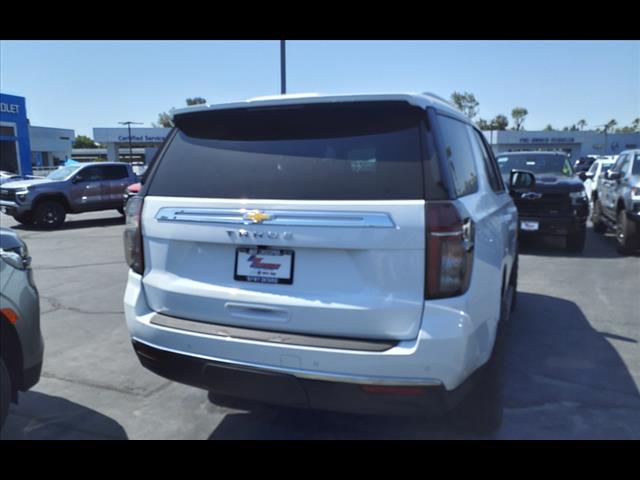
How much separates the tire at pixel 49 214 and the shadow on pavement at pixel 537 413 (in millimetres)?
12842

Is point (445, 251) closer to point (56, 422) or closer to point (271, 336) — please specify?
point (271, 336)

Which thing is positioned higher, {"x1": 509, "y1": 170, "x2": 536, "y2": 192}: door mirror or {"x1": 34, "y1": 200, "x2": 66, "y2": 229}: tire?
{"x1": 509, "y1": 170, "x2": 536, "y2": 192}: door mirror

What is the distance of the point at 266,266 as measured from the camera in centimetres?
257

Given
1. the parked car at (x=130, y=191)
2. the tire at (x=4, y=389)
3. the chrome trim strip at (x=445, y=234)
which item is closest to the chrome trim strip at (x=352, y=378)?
the chrome trim strip at (x=445, y=234)

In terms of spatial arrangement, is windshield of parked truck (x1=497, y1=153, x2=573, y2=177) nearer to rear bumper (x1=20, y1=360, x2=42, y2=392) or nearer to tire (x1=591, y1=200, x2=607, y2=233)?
tire (x1=591, y1=200, x2=607, y2=233)

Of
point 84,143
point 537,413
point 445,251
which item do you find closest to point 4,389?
point 445,251

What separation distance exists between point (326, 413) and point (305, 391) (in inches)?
44.7

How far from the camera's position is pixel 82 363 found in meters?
4.40

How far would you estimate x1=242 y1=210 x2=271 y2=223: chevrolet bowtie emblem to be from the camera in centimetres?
253

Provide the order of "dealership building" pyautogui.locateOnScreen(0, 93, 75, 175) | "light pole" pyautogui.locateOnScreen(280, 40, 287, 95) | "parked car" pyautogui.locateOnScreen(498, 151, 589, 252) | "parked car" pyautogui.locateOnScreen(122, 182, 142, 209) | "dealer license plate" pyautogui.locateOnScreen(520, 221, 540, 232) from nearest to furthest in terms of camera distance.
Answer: "parked car" pyautogui.locateOnScreen(498, 151, 589, 252)
"dealer license plate" pyautogui.locateOnScreen(520, 221, 540, 232)
"light pole" pyautogui.locateOnScreen(280, 40, 287, 95)
"parked car" pyautogui.locateOnScreen(122, 182, 142, 209)
"dealership building" pyautogui.locateOnScreen(0, 93, 75, 175)

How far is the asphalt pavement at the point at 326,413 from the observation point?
3.26 metres

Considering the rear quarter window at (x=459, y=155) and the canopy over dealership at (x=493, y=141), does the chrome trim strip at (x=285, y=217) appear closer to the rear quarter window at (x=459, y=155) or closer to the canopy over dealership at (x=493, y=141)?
the rear quarter window at (x=459, y=155)

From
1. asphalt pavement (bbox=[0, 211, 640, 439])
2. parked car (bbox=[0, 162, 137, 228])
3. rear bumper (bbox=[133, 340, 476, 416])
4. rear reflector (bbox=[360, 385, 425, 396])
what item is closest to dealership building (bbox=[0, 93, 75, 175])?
parked car (bbox=[0, 162, 137, 228])

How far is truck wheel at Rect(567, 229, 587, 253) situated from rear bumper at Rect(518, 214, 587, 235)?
0.46 ft
